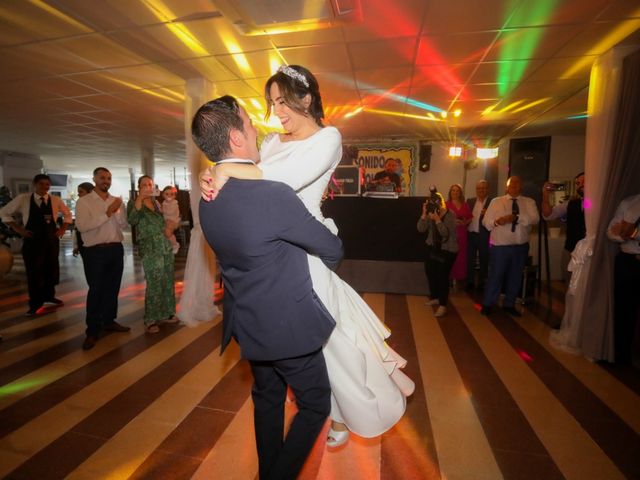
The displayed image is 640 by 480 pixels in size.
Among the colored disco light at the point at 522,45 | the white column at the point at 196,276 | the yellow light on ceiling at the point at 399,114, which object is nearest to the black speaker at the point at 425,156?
the yellow light on ceiling at the point at 399,114

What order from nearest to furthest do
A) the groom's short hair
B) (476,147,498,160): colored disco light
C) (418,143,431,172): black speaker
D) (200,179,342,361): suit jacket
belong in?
(200,179,342,361): suit jacket
the groom's short hair
(476,147,498,160): colored disco light
(418,143,431,172): black speaker

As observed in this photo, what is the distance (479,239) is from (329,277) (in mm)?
5061

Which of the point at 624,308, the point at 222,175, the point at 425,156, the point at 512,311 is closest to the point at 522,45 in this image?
the point at 624,308

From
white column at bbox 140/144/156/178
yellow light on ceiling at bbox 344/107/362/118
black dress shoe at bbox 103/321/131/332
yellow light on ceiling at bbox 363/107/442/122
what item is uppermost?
yellow light on ceiling at bbox 363/107/442/122

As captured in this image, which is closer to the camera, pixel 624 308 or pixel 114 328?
pixel 624 308

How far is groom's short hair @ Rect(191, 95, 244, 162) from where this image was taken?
1.20 meters

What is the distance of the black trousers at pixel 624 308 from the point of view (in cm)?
304

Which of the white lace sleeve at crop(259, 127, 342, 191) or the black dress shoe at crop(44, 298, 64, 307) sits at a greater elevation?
the white lace sleeve at crop(259, 127, 342, 191)

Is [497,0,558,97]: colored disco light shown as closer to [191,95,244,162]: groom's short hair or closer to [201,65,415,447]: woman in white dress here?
[201,65,415,447]: woman in white dress

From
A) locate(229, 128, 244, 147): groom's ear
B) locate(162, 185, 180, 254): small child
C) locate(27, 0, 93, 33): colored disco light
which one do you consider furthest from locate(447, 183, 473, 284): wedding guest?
locate(27, 0, 93, 33): colored disco light

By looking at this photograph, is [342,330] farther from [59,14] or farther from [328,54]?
[59,14]

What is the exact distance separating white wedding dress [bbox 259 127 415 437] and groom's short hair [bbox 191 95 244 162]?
0.55 ft

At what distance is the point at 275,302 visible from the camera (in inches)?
45.6

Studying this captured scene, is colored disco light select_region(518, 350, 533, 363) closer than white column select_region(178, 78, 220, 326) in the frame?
Yes
